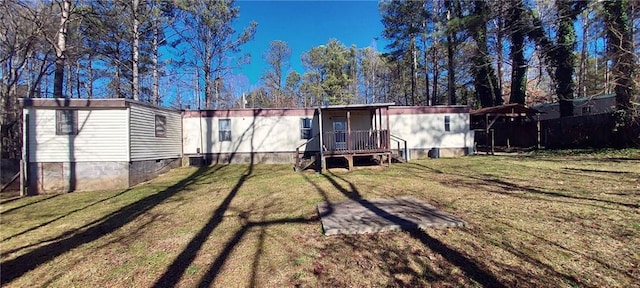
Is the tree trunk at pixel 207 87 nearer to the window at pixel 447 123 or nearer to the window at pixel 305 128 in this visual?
the window at pixel 305 128

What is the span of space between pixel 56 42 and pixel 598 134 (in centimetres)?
2560

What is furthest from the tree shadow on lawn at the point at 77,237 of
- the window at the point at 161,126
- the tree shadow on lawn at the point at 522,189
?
the tree shadow on lawn at the point at 522,189

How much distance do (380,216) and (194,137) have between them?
1247 cm

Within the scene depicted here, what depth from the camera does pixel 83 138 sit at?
1034 cm

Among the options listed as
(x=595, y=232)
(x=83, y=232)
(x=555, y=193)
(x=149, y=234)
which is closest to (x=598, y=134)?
(x=555, y=193)

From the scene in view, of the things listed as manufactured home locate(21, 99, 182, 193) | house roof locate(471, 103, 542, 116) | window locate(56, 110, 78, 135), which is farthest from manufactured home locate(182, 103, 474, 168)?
window locate(56, 110, 78, 135)

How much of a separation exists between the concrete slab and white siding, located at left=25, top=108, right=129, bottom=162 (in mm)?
8568

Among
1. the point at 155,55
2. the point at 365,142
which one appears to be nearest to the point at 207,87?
the point at 155,55

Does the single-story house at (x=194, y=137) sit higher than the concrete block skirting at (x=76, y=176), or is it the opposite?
the single-story house at (x=194, y=137)

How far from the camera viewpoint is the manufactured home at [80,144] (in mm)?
10016

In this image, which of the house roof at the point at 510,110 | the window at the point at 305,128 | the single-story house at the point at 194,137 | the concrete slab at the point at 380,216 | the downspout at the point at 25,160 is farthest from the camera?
the house roof at the point at 510,110

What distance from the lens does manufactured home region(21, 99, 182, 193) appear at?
1002cm

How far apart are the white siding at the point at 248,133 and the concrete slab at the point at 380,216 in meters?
9.13

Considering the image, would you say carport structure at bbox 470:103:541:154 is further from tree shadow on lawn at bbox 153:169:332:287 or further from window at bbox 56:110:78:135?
window at bbox 56:110:78:135
